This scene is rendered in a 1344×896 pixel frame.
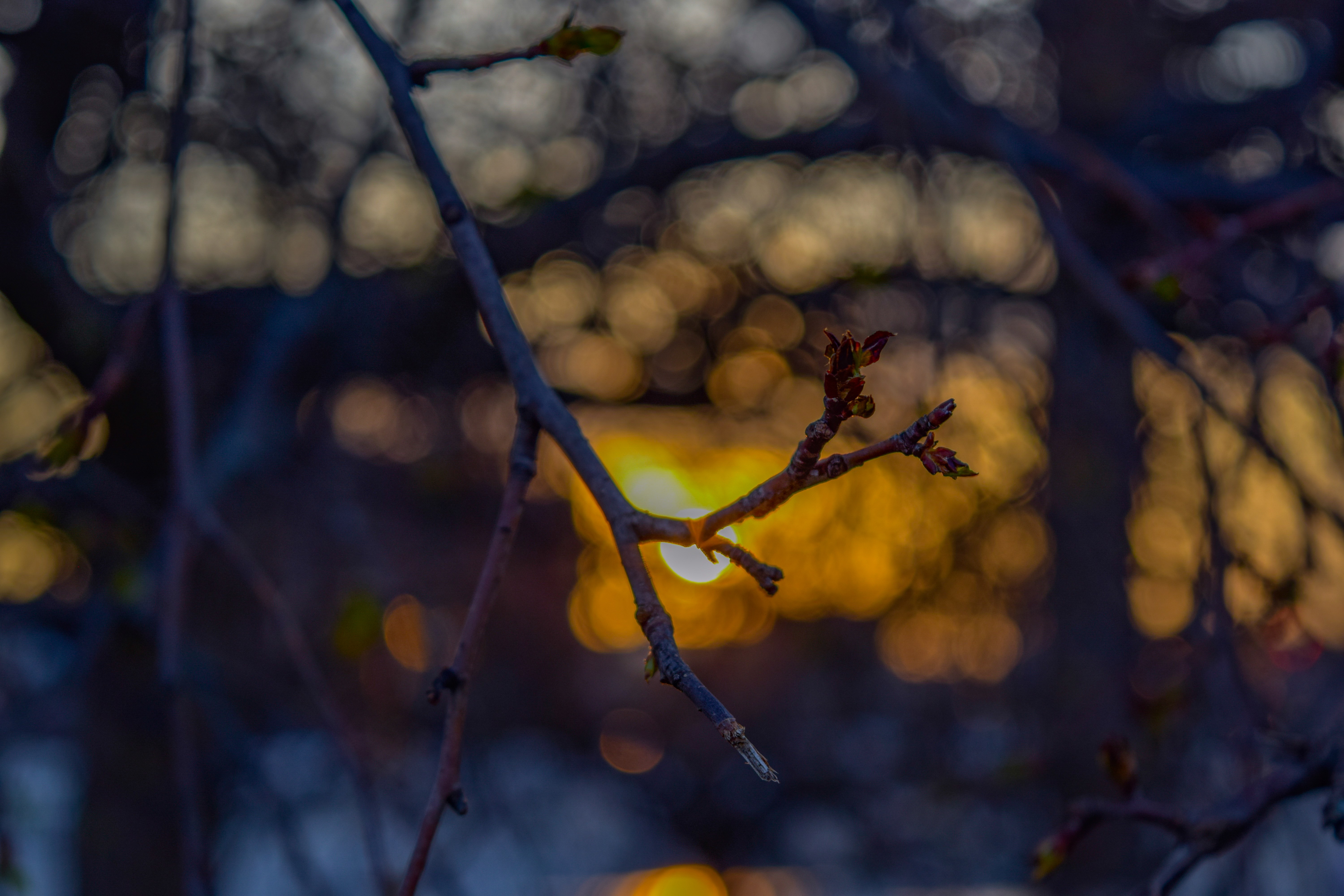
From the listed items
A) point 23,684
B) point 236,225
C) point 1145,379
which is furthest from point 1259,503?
point 23,684

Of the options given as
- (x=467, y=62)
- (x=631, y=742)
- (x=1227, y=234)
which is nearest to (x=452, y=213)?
(x=467, y=62)

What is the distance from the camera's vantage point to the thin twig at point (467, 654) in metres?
0.66

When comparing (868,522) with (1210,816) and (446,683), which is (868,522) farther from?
(446,683)

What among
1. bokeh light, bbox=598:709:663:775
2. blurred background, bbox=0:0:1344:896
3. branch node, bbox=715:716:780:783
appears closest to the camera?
branch node, bbox=715:716:780:783

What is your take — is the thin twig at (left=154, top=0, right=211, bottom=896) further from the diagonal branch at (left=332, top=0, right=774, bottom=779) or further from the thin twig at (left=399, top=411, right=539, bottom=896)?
the thin twig at (left=399, top=411, right=539, bottom=896)

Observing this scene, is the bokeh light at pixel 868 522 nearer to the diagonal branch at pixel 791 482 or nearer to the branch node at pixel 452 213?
the branch node at pixel 452 213

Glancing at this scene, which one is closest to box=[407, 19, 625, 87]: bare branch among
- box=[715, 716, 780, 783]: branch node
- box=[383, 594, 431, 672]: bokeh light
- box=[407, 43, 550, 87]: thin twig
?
box=[407, 43, 550, 87]: thin twig

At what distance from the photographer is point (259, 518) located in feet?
11.4

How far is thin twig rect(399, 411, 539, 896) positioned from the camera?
2.17 feet

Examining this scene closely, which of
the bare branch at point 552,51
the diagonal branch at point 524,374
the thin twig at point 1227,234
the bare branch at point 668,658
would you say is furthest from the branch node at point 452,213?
the thin twig at point 1227,234

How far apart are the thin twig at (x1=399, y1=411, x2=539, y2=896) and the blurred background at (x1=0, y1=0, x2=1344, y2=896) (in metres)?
0.55

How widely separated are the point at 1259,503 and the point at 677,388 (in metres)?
1.73

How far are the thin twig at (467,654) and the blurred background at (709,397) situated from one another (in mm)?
553

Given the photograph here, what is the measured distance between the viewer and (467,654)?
2.27 feet
